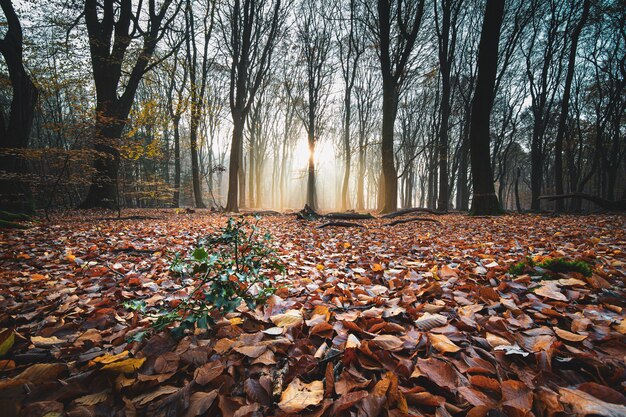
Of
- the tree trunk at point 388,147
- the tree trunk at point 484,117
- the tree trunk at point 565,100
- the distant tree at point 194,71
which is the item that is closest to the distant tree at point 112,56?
the distant tree at point 194,71

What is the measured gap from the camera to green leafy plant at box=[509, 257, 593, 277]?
1.79 meters

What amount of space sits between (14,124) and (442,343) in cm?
907

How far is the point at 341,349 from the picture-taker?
3.74 feet

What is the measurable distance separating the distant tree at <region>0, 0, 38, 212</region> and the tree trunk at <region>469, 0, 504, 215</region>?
10765 mm

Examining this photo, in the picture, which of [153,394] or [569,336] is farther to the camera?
[569,336]

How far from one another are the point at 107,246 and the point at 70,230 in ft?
6.15

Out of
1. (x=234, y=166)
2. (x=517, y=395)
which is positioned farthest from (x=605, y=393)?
(x=234, y=166)

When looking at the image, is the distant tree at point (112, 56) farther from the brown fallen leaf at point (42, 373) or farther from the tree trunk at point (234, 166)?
the brown fallen leaf at point (42, 373)

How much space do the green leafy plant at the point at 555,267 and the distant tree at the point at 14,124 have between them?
8810mm

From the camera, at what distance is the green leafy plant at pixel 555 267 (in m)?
1.79

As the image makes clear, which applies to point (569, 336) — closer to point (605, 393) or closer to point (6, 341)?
point (605, 393)

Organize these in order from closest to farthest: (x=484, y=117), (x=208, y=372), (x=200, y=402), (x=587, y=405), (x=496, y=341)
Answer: (x=587, y=405) < (x=200, y=402) < (x=208, y=372) < (x=496, y=341) < (x=484, y=117)

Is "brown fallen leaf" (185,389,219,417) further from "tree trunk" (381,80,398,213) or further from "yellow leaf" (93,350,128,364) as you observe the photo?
"tree trunk" (381,80,398,213)

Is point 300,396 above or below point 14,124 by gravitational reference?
below
